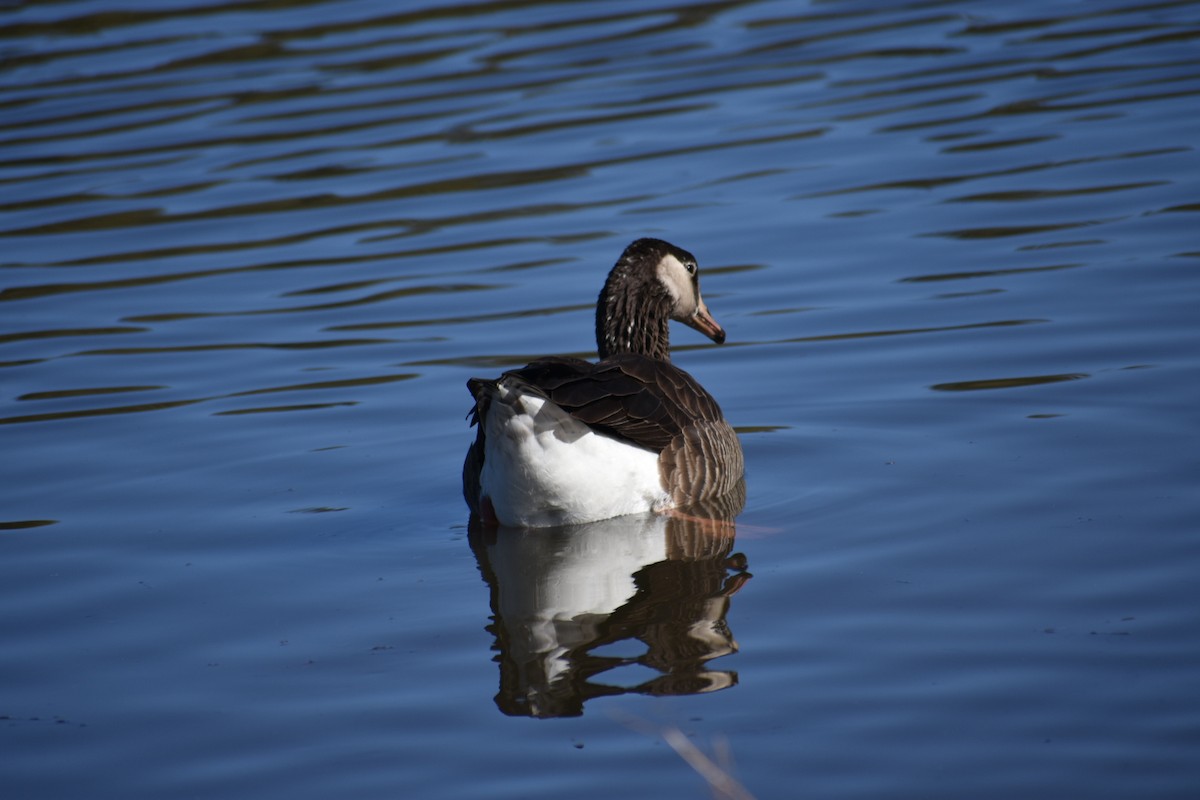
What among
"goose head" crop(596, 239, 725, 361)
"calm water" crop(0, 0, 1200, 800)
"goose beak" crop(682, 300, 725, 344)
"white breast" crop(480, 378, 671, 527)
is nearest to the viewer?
"calm water" crop(0, 0, 1200, 800)

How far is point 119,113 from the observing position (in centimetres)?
1806

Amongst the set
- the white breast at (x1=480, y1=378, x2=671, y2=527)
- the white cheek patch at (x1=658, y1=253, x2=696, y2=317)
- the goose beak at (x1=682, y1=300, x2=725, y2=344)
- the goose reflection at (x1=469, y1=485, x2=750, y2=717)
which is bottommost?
the goose reflection at (x1=469, y1=485, x2=750, y2=717)

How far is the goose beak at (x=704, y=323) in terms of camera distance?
908 cm

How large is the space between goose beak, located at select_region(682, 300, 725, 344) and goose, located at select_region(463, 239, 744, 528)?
46.1 inches

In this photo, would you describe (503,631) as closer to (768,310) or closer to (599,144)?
(768,310)

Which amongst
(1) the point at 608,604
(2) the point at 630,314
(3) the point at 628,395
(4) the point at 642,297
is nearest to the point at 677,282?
(4) the point at 642,297

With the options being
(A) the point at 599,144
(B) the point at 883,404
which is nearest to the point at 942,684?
(B) the point at 883,404

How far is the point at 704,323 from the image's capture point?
9.11 m

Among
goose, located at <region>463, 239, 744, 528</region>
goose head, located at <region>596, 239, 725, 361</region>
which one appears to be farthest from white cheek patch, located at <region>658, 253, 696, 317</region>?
goose, located at <region>463, 239, 744, 528</region>

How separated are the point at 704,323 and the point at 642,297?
0.55 metres

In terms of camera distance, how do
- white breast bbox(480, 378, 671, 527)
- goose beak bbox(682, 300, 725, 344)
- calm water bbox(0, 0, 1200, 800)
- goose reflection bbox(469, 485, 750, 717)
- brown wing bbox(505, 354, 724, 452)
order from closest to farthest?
calm water bbox(0, 0, 1200, 800)
goose reflection bbox(469, 485, 750, 717)
white breast bbox(480, 378, 671, 527)
brown wing bbox(505, 354, 724, 452)
goose beak bbox(682, 300, 725, 344)

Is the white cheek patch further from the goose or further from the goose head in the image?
the goose

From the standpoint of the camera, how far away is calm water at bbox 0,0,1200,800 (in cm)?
496

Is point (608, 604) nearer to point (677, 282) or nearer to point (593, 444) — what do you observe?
point (593, 444)
